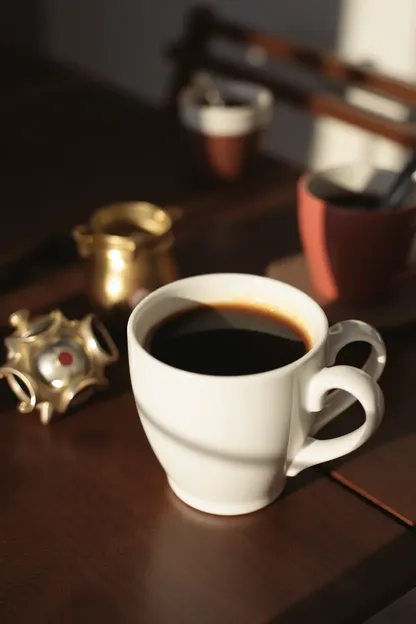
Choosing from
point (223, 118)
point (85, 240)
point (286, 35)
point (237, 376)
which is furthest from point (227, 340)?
point (286, 35)

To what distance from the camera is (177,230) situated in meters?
0.90

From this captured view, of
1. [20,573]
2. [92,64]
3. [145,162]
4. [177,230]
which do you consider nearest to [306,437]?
[20,573]

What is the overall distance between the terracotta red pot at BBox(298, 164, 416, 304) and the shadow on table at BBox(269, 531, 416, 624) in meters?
0.26

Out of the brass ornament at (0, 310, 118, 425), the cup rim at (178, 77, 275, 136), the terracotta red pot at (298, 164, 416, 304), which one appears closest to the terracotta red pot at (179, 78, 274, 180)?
the cup rim at (178, 77, 275, 136)

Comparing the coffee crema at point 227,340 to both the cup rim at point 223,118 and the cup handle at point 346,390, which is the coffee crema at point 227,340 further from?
the cup rim at point 223,118

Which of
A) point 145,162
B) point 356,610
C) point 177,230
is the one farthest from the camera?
point 145,162

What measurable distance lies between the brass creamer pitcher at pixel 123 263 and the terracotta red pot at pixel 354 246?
12 centimetres

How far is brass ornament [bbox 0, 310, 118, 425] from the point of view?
0.60m

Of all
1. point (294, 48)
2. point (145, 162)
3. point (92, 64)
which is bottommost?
point (92, 64)

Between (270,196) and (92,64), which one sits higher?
(270,196)

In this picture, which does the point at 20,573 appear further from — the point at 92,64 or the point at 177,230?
the point at 92,64

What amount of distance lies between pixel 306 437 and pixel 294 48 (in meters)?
0.89

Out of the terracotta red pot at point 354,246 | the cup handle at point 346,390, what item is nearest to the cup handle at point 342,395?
the cup handle at point 346,390

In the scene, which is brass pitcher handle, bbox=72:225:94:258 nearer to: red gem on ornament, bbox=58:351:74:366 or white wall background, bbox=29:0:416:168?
red gem on ornament, bbox=58:351:74:366
